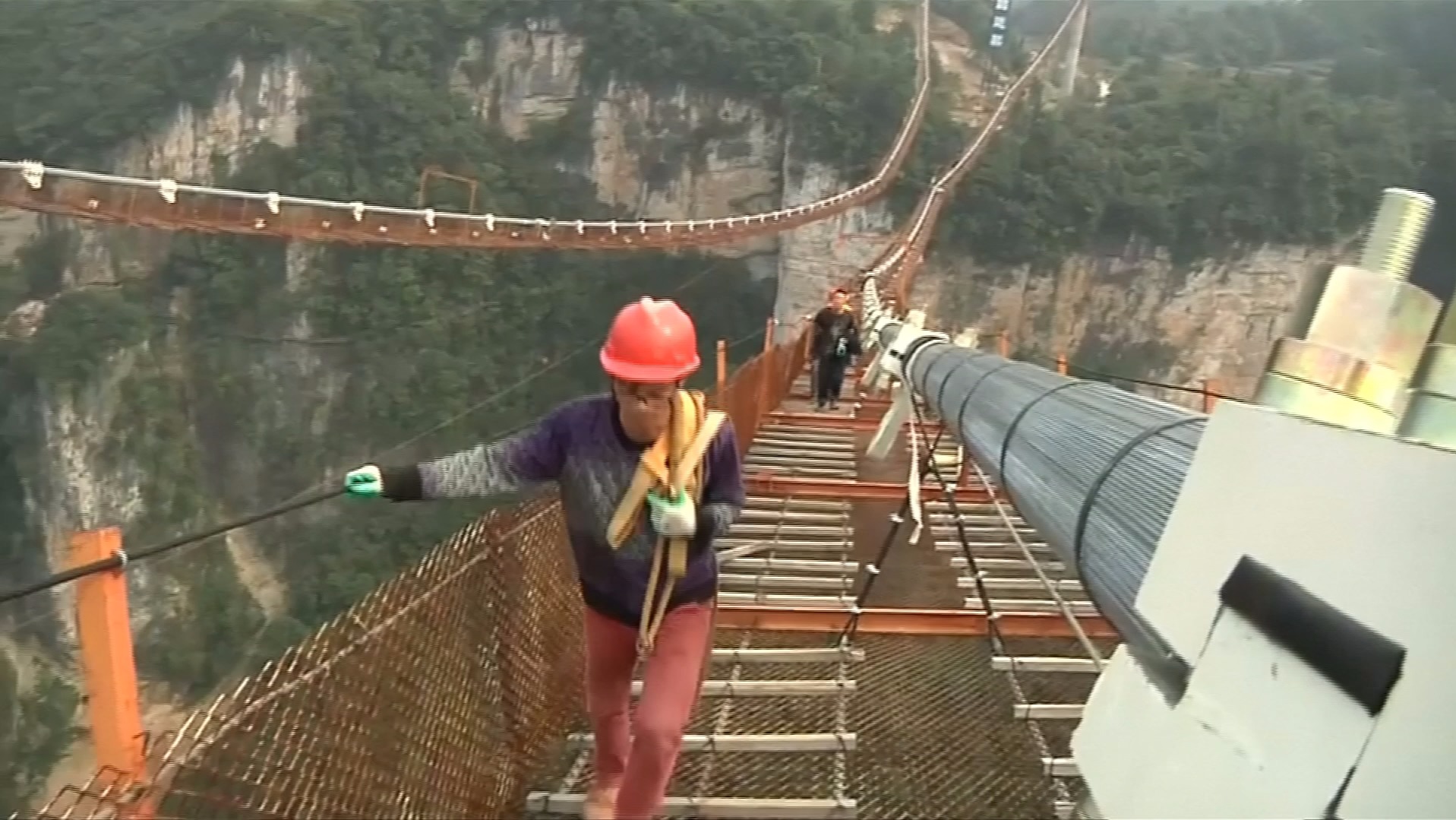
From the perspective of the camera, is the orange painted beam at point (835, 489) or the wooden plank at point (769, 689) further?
the orange painted beam at point (835, 489)

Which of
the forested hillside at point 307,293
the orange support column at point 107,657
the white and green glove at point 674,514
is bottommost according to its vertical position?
the forested hillside at point 307,293

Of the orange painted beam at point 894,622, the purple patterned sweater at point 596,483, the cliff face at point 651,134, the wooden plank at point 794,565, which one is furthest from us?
the cliff face at point 651,134

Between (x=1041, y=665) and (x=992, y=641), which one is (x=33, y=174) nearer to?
(x=992, y=641)

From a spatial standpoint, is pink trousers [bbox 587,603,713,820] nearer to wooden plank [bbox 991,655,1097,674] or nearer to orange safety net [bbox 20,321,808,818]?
orange safety net [bbox 20,321,808,818]

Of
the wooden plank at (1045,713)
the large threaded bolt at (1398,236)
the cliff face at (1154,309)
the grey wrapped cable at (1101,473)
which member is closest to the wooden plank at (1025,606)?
the wooden plank at (1045,713)

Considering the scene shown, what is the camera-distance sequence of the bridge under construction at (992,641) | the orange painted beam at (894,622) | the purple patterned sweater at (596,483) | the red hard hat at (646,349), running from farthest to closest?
the orange painted beam at (894,622) < the purple patterned sweater at (596,483) < the red hard hat at (646,349) < the bridge under construction at (992,641)

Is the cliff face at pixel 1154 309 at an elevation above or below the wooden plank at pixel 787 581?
below

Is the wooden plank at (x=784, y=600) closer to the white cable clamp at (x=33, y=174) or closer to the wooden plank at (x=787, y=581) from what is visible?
the wooden plank at (x=787, y=581)
